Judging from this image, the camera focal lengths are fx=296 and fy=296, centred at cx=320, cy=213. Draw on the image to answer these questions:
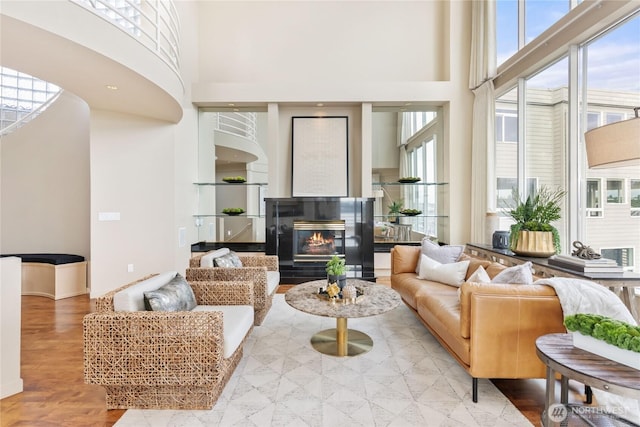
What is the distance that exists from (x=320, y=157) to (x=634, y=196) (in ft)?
13.3

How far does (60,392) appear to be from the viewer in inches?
84.0

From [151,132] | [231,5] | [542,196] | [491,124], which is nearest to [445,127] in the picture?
[491,124]

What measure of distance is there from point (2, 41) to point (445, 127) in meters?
5.77

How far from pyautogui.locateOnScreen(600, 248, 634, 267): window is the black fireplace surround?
120 inches

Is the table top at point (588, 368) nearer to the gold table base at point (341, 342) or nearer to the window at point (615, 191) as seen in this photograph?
the gold table base at point (341, 342)

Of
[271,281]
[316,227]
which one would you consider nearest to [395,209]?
[316,227]

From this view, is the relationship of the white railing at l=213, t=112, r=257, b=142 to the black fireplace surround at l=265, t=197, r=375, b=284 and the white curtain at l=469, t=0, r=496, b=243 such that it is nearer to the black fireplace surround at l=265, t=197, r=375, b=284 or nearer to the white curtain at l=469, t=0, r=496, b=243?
the black fireplace surround at l=265, t=197, r=375, b=284

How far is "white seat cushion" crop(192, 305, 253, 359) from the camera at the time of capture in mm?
2010

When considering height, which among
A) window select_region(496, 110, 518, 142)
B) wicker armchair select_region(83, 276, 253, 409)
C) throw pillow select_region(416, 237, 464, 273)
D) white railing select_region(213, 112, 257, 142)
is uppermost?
white railing select_region(213, 112, 257, 142)

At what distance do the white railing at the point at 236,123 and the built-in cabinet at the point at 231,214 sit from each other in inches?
39.5

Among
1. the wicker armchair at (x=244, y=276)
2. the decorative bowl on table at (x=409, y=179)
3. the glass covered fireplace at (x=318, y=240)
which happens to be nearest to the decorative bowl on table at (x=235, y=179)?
the glass covered fireplace at (x=318, y=240)

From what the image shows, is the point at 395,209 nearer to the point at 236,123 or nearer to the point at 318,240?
the point at 318,240

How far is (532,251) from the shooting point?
323cm

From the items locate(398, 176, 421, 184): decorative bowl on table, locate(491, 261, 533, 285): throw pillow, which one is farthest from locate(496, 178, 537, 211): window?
locate(491, 261, 533, 285): throw pillow
